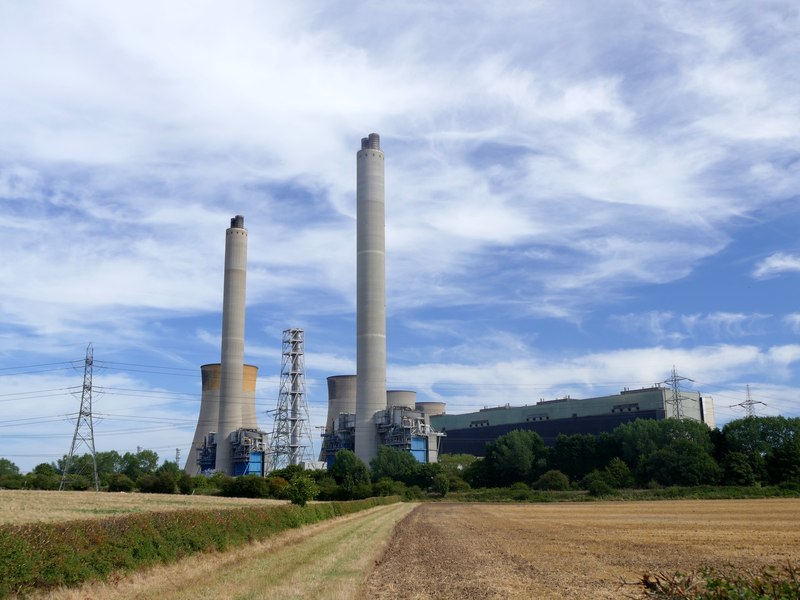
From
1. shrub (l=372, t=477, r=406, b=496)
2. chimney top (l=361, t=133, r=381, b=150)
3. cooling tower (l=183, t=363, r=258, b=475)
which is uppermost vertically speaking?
chimney top (l=361, t=133, r=381, b=150)

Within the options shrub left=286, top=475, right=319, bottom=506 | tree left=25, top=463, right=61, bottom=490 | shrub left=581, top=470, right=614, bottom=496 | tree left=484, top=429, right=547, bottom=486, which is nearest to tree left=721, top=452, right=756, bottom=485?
shrub left=581, top=470, right=614, bottom=496

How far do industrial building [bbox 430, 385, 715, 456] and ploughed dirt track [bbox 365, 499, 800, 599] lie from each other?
108m

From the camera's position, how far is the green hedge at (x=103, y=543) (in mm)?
16141

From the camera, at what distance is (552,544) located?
2889 cm

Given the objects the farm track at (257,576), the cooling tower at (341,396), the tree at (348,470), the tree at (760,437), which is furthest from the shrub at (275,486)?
the farm track at (257,576)

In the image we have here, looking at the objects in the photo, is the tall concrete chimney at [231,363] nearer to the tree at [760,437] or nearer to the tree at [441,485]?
the tree at [441,485]

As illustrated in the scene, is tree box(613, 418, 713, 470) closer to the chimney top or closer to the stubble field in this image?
the chimney top

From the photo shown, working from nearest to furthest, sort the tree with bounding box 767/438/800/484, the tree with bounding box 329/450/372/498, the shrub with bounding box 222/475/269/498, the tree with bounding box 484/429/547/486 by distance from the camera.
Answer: the shrub with bounding box 222/475/269/498 → the tree with bounding box 767/438/800/484 → the tree with bounding box 329/450/372/498 → the tree with bounding box 484/429/547/486

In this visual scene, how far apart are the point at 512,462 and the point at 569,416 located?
41426mm

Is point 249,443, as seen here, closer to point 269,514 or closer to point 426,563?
point 269,514

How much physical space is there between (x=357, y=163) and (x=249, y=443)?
2273 inches

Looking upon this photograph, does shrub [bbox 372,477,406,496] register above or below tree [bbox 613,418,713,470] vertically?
below

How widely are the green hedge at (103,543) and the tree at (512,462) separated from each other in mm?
97586

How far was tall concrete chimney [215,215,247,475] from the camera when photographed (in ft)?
456
